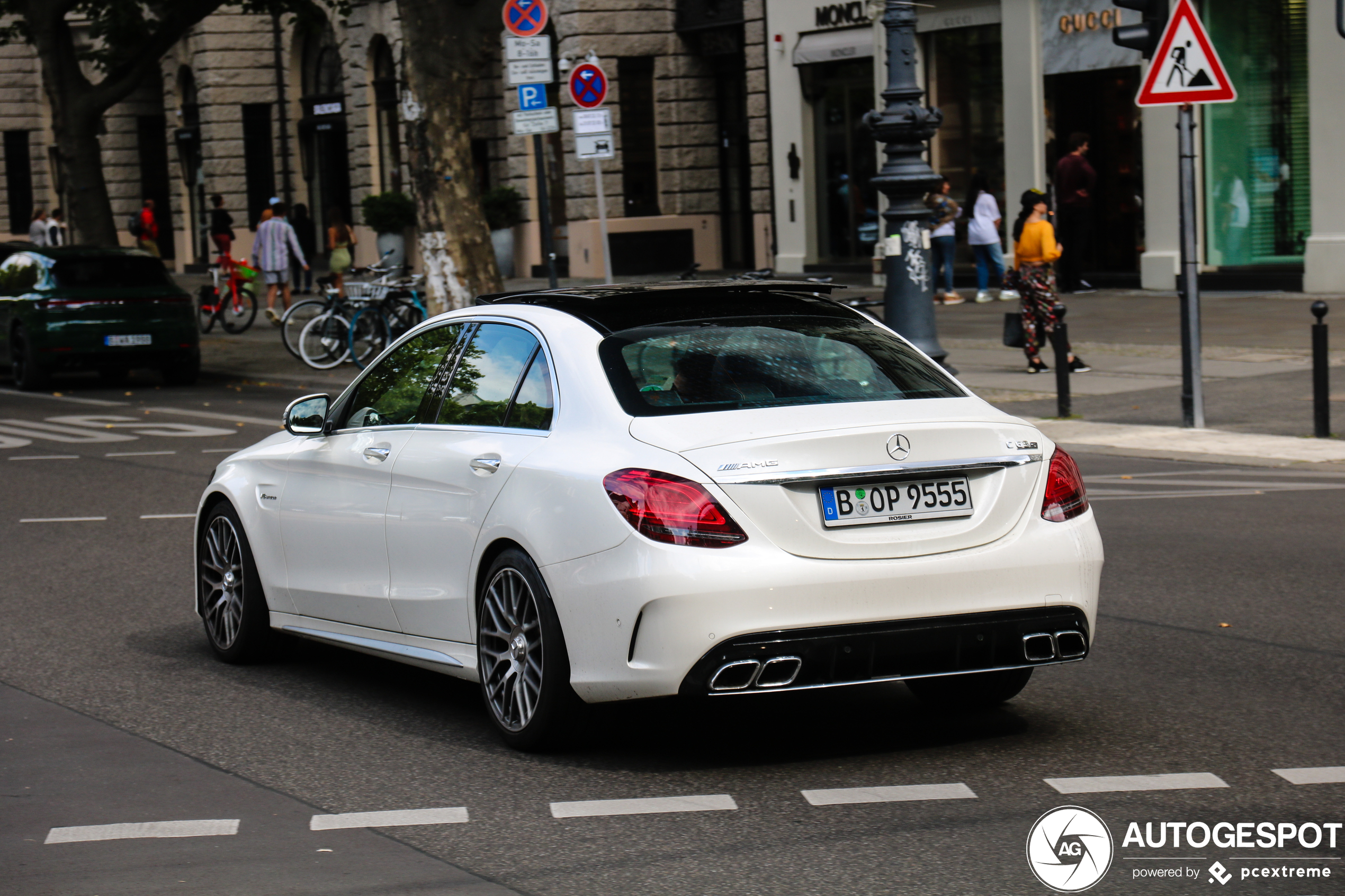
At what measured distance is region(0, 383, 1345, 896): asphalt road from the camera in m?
4.59

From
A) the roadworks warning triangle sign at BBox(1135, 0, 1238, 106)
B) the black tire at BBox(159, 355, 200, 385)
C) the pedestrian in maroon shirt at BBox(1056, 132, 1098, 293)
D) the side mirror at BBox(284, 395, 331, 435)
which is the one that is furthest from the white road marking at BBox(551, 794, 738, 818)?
the pedestrian in maroon shirt at BBox(1056, 132, 1098, 293)

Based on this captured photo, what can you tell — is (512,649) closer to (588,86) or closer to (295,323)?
(588,86)

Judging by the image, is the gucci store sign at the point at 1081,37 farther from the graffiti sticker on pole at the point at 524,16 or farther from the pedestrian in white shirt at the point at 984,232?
the graffiti sticker on pole at the point at 524,16

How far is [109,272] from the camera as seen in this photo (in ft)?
70.5

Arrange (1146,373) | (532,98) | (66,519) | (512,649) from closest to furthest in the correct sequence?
(512,649) → (66,519) → (1146,373) → (532,98)

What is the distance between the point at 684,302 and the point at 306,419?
67.5 inches

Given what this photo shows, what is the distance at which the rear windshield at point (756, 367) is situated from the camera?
573 cm

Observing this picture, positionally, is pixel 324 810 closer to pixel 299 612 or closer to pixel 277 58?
pixel 299 612

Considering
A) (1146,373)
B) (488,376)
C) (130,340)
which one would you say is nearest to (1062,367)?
(1146,373)

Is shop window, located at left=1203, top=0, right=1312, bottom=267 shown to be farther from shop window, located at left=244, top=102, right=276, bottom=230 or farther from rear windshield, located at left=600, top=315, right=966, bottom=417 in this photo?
shop window, located at left=244, top=102, right=276, bottom=230

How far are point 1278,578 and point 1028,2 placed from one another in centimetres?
1968

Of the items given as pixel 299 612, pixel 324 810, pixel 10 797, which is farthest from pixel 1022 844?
pixel 299 612

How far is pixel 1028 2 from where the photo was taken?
87.9ft

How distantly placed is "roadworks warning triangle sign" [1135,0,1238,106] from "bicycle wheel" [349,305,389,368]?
10.9 meters
